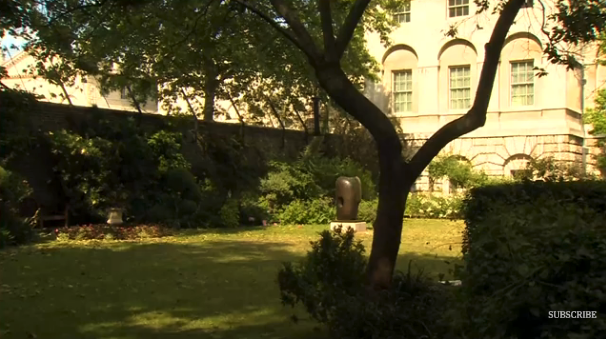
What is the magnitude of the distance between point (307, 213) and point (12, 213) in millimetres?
9493

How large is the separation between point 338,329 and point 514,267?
2694mm

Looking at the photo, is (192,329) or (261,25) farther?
(261,25)

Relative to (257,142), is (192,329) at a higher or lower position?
lower

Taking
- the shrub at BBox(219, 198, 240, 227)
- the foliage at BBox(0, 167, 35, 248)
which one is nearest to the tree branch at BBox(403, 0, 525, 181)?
the foliage at BBox(0, 167, 35, 248)

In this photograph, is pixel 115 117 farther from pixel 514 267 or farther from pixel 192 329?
pixel 514 267

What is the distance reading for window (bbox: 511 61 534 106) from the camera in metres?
29.9

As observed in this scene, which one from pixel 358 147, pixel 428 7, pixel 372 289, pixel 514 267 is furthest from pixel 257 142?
pixel 514 267

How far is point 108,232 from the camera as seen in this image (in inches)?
626

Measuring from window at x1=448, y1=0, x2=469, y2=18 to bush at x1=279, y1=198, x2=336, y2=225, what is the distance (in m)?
14.2

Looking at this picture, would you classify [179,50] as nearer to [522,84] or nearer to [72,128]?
[72,128]

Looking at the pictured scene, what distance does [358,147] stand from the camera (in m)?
28.1

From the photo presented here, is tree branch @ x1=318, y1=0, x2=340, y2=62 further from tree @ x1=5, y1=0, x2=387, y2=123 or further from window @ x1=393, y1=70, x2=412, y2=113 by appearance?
window @ x1=393, y1=70, x2=412, y2=113

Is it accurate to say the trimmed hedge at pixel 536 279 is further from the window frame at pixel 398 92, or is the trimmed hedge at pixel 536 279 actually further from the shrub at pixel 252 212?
the window frame at pixel 398 92

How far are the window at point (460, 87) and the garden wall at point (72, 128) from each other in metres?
10.7
